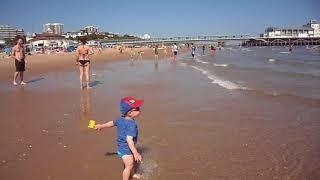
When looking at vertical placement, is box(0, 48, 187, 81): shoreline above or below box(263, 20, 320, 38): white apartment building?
below

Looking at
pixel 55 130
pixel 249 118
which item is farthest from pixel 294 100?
pixel 55 130

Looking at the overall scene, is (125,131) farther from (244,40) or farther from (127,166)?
(244,40)

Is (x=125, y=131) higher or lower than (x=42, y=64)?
lower

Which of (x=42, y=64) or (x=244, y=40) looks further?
(x=244, y=40)

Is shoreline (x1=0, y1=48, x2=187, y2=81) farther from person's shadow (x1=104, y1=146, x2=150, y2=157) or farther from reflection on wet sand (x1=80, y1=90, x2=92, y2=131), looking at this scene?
person's shadow (x1=104, y1=146, x2=150, y2=157)

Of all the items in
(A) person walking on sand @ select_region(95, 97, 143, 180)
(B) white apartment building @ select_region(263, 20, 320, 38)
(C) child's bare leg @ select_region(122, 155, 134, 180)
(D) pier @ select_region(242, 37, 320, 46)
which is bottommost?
(C) child's bare leg @ select_region(122, 155, 134, 180)

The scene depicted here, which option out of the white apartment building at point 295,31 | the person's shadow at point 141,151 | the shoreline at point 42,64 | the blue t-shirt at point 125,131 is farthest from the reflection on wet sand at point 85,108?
the white apartment building at point 295,31

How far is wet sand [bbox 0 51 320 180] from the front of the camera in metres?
4.23

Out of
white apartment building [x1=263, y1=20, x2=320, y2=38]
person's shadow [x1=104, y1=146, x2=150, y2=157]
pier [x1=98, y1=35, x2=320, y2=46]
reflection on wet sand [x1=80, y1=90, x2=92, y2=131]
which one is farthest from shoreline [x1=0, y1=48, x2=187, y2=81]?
white apartment building [x1=263, y1=20, x2=320, y2=38]

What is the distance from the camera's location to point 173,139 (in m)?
5.47

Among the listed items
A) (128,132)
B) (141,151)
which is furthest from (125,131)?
(141,151)

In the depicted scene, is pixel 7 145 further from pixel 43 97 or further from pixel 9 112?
pixel 43 97

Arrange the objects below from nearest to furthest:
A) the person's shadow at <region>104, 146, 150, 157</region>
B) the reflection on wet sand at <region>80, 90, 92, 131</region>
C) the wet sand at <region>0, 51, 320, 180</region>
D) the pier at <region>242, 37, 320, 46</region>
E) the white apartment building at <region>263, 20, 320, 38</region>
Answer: the wet sand at <region>0, 51, 320, 180</region>, the person's shadow at <region>104, 146, 150, 157</region>, the reflection on wet sand at <region>80, 90, 92, 131</region>, the pier at <region>242, 37, 320, 46</region>, the white apartment building at <region>263, 20, 320, 38</region>

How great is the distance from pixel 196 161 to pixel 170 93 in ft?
19.2
